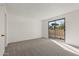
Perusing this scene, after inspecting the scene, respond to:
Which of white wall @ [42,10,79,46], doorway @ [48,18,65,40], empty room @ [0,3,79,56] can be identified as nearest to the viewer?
doorway @ [48,18,65,40]

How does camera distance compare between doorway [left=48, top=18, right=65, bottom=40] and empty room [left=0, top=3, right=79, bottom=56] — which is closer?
doorway [left=48, top=18, right=65, bottom=40]

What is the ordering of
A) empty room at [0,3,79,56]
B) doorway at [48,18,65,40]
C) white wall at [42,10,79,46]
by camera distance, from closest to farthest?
doorway at [48,18,65,40] < empty room at [0,3,79,56] < white wall at [42,10,79,46]

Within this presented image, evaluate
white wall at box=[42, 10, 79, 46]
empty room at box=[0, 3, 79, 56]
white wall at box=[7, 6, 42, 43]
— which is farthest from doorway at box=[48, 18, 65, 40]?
white wall at box=[7, 6, 42, 43]

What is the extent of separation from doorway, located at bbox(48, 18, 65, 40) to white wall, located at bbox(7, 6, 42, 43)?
1.86 feet

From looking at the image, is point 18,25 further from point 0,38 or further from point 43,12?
point 0,38

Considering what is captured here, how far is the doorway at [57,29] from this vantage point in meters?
4.97

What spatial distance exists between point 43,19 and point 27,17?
81 cm

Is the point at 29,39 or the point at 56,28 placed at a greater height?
the point at 56,28

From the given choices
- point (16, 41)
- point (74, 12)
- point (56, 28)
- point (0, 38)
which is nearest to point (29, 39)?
point (16, 41)

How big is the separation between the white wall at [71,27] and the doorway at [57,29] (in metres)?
0.19

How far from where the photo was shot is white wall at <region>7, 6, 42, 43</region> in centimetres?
530

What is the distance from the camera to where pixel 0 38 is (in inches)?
137

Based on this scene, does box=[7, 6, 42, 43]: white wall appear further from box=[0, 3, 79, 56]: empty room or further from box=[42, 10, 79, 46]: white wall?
box=[42, 10, 79, 46]: white wall

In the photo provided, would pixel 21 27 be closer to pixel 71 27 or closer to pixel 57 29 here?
pixel 57 29
